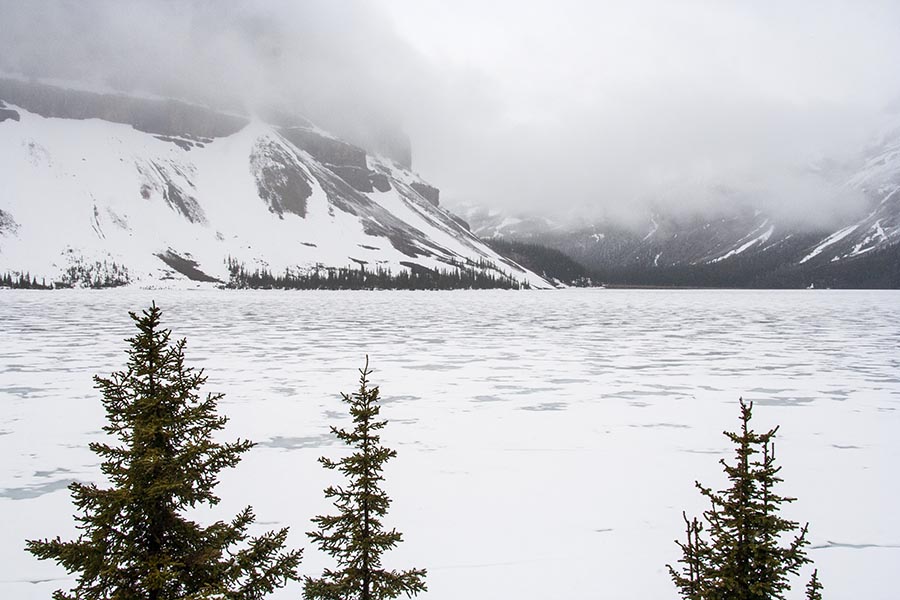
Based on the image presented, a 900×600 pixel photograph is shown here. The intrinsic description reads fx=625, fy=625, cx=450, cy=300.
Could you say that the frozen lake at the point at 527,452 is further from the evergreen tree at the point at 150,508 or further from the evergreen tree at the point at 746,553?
the evergreen tree at the point at 150,508

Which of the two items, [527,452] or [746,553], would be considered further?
[527,452]

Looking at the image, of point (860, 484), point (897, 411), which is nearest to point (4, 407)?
point (860, 484)

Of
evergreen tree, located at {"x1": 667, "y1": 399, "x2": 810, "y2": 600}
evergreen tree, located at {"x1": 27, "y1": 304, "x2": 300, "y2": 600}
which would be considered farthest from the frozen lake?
evergreen tree, located at {"x1": 27, "y1": 304, "x2": 300, "y2": 600}

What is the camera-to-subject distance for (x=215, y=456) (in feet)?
19.3

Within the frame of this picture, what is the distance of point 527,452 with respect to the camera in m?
17.0

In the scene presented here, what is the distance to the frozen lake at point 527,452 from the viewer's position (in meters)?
10.5

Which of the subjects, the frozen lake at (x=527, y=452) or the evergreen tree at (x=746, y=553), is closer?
the evergreen tree at (x=746, y=553)

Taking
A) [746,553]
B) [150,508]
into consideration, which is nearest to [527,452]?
[746,553]

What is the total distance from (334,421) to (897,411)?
19521 mm

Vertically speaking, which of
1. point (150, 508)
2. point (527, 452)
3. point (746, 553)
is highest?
point (150, 508)

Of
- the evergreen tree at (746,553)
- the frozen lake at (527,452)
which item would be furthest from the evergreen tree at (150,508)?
the frozen lake at (527,452)

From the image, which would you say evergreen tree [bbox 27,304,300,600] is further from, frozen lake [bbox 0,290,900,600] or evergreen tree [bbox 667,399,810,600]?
frozen lake [bbox 0,290,900,600]

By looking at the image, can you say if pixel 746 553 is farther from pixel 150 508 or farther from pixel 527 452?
pixel 527 452

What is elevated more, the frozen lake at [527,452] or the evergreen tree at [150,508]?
the evergreen tree at [150,508]
